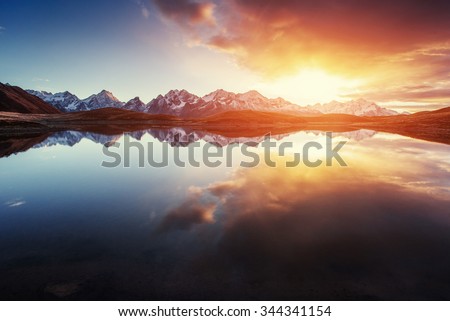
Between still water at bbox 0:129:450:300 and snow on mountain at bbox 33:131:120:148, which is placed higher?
snow on mountain at bbox 33:131:120:148

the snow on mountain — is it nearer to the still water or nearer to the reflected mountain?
the reflected mountain

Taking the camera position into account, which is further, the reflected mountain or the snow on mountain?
the snow on mountain

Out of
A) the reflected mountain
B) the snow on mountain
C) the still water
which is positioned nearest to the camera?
the still water

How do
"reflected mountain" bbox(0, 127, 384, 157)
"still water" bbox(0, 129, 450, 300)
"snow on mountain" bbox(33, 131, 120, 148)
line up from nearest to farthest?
"still water" bbox(0, 129, 450, 300) < "reflected mountain" bbox(0, 127, 384, 157) < "snow on mountain" bbox(33, 131, 120, 148)

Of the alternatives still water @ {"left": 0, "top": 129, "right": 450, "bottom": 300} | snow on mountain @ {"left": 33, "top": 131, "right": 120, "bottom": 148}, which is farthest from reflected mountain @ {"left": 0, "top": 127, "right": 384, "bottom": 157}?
still water @ {"left": 0, "top": 129, "right": 450, "bottom": 300}

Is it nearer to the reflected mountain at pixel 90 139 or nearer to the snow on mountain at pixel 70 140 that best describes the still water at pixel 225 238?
the reflected mountain at pixel 90 139

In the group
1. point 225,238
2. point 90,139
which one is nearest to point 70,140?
point 90,139
